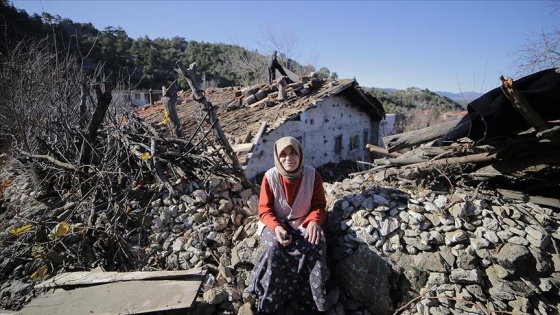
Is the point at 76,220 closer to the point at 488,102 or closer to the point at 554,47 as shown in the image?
the point at 488,102

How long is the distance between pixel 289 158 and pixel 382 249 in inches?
50.7

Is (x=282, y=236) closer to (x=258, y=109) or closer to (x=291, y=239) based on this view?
(x=291, y=239)

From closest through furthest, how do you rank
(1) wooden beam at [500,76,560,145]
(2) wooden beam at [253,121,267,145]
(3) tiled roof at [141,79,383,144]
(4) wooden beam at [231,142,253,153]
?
(1) wooden beam at [500,76,560,145] < (4) wooden beam at [231,142,253,153] < (2) wooden beam at [253,121,267,145] < (3) tiled roof at [141,79,383,144]

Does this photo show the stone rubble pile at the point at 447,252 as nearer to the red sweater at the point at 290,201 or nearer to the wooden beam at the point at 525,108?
the red sweater at the point at 290,201

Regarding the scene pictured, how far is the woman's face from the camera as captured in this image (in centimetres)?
273

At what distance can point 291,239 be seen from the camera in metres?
2.61

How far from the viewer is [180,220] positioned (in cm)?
362

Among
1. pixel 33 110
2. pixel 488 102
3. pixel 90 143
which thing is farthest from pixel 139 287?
pixel 33 110

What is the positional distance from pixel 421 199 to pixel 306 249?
1.40 metres

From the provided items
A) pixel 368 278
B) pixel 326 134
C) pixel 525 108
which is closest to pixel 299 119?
pixel 326 134

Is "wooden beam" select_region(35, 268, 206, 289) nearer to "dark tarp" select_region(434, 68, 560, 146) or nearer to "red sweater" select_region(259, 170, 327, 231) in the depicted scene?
"red sweater" select_region(259, 170, 327, 231)

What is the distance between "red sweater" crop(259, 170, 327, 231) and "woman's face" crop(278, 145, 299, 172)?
6.0 inches

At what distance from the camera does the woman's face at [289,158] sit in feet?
8.95

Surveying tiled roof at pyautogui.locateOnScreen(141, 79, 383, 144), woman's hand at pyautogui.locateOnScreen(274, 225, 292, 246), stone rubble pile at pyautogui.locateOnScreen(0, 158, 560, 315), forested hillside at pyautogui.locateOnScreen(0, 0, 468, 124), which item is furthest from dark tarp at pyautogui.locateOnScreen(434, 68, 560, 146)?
forested hillside at pyautogui.locateOnScreen(0, 0, 468, 124)
